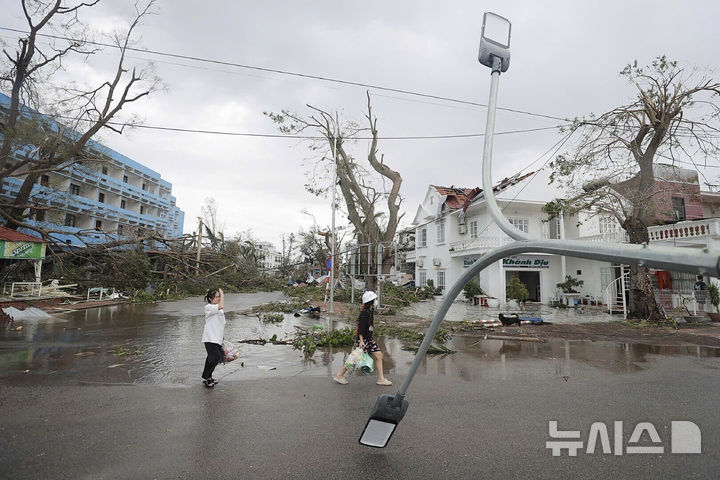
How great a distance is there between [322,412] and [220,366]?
3.22 metres

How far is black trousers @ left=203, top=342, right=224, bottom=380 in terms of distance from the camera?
591 cm

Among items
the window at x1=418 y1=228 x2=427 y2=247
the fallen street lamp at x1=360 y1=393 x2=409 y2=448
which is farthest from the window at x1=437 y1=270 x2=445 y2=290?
the fallen street lamp at x1=360 y1=393 x2=409 y2=448

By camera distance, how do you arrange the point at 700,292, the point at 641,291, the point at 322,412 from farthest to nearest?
the point at 700,292
the point at 641,291
the point at 322,412

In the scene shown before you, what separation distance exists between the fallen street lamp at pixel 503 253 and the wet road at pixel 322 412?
0.53 metres

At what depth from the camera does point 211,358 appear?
5926 mm

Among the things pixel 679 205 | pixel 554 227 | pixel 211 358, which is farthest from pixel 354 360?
pixel 679 205

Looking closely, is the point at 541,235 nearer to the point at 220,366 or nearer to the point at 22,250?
the point at 220,366

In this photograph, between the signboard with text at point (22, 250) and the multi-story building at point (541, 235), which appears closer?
the signboard with text at point (22, 250)

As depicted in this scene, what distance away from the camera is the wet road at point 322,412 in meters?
3.45

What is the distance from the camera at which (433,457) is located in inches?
142

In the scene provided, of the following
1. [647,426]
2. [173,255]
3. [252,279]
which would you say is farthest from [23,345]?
[252,279]

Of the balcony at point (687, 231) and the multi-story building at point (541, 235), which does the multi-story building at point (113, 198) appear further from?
the balcony at point (687, 231)

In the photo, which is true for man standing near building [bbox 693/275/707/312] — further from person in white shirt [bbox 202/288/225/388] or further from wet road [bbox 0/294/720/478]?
person in white shirt [bbox 202/288/225/388]

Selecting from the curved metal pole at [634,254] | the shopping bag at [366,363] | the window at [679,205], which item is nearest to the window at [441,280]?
the window at [679,205]
